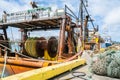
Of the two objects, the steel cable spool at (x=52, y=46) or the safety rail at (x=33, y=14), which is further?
the steel cable spool at (x=52, y=46)

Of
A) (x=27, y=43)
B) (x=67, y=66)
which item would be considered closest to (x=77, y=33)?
(x=27, y=43)

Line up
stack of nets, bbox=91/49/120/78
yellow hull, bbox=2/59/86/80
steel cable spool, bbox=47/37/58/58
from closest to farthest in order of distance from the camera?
1. yellow hull, bbox=2/59/86/80
2. stack of nets, bbox=91/49/120/78
3. steel cable spool, bbox=47/37/58/58

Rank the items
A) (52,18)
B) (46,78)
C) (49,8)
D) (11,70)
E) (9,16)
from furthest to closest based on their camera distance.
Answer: (9,16) → (49,8) → (52,18) → (11,70) → (46,78)

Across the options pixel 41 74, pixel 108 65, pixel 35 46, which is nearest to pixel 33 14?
pixel 35 46

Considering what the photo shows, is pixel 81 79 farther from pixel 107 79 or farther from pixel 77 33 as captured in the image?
pixel 77 33

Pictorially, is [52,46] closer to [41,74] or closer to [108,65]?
[108,65]

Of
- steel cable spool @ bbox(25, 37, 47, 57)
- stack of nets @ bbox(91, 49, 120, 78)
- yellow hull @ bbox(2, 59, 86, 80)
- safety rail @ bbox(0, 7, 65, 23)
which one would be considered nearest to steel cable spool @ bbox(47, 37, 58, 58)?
steel cable spool @ bbox(25, 37, 47, 57)

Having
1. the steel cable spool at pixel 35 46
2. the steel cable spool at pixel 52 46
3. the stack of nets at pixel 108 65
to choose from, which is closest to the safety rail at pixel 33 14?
the steel cable spool at pixel 35 46

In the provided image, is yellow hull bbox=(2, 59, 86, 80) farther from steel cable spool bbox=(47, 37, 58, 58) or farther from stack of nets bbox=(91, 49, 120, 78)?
steel cable spool bbox=(47, 37, 58, 58)

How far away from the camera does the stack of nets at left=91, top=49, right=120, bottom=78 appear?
411cm

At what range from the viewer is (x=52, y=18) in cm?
1208

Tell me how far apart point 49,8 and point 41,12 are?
68 centimetres

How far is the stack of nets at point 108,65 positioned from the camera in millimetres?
4105

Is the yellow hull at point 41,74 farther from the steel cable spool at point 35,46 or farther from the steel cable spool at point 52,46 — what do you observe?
the steel cable spool at point 35,46
